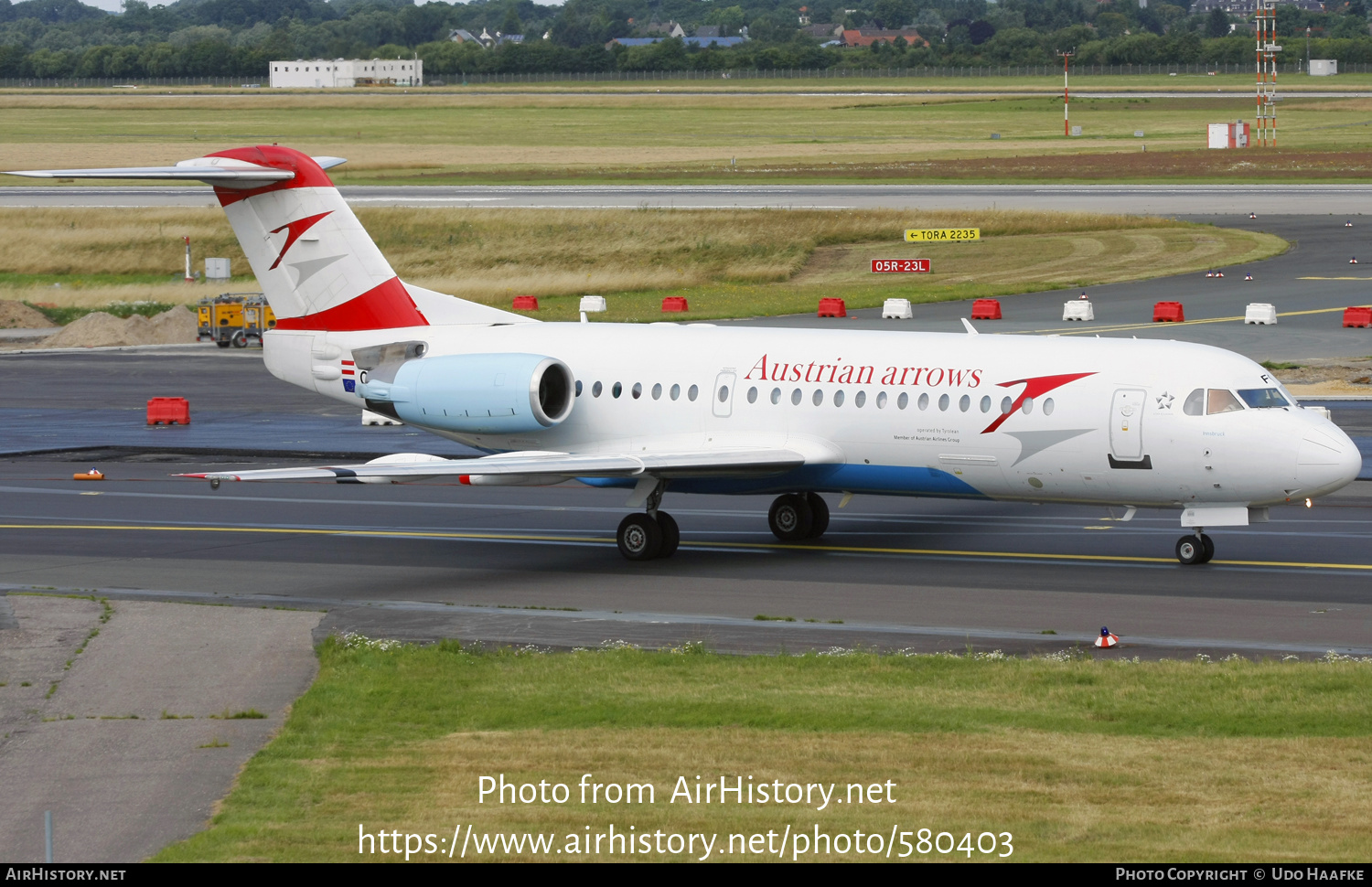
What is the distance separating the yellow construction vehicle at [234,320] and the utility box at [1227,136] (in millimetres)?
86972

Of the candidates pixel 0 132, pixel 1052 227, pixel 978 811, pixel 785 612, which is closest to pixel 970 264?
pixel 1052 227

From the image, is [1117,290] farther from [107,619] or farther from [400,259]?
[107,619]

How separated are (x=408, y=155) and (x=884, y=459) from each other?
11738cm

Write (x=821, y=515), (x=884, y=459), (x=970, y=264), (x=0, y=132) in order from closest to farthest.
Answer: (x=884, y=459)
(x=821, y=515)
(x=970, y=264)
(x=0, y=132)

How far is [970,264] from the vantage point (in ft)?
230

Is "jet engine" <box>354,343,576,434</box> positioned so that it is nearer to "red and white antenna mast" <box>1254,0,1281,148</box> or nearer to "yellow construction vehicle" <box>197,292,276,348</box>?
"yellow construction vehicle" <box>197,292,276,348</box>

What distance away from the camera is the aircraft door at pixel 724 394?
27.7 m

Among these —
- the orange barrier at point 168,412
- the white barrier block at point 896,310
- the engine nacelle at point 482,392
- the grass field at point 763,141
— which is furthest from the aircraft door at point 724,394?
the grass field at point 763,141

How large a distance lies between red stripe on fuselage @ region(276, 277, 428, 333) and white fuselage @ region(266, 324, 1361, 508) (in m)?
0.21

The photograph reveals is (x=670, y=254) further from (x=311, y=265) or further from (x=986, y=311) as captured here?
(x=311, y=265)

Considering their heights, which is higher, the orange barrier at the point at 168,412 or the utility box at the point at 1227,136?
the utility box at the point at 1227,136

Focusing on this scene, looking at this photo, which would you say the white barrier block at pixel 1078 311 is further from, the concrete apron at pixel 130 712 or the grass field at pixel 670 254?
the concrete apron at pixel 130 712

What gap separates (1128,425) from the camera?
2484cm

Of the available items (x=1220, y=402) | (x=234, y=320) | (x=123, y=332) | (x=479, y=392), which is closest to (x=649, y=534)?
(x=479, y=392)
